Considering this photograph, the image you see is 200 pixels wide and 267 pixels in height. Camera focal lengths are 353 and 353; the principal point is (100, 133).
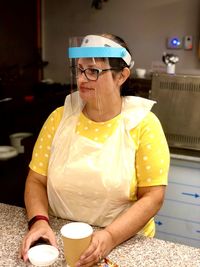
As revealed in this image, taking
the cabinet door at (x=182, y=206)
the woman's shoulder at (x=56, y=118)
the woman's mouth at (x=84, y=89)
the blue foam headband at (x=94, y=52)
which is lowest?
the cabinet door at (x=182, y=206)

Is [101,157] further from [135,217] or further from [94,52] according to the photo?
[94,52]

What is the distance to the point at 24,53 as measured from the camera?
11.0 ft

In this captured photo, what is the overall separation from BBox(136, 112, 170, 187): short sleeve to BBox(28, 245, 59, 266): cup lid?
39cm

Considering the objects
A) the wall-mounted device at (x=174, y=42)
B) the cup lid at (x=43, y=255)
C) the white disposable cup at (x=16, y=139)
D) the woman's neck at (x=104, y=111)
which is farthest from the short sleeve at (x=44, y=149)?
the wall-mounted device at (x=174, y=42)

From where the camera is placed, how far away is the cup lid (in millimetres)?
949

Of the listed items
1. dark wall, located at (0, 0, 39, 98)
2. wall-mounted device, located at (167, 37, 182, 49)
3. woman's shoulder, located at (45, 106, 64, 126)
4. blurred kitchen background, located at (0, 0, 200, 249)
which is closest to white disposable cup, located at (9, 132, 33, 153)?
blurred kitchen background, located at (0, 0, 200, 249)

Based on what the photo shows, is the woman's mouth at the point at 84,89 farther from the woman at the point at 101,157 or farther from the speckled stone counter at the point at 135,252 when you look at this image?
the speckled stone counter at the point at 135,252

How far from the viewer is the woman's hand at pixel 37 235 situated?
3.37 ft

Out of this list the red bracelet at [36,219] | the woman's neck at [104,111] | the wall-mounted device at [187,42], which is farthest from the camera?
the wall-mounted device at [187,42]

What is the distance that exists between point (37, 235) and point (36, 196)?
226mm

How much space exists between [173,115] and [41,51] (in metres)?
1.82

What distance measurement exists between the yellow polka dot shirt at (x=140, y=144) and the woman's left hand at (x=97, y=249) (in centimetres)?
24

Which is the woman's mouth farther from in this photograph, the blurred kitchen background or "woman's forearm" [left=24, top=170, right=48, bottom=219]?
the blurred kitchen background

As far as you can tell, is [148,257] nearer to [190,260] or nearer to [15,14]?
[190,260]
